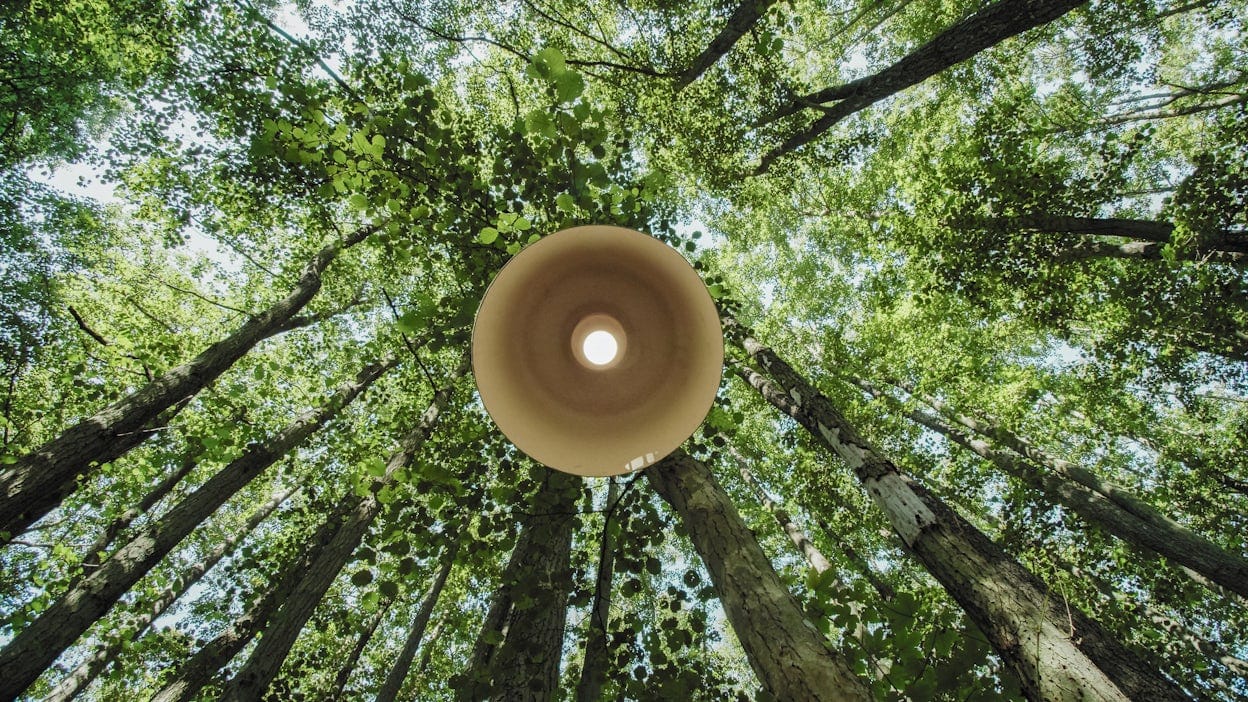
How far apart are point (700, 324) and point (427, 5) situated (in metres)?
11.2

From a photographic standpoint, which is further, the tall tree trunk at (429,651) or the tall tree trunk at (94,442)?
the tall tree trunk at (429,651)

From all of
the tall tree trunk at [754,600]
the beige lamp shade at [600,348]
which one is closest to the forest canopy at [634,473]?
the tall tree trunk at [754,600]

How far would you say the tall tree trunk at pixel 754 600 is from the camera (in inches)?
77.0

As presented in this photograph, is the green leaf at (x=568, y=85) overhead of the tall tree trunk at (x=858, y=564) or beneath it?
beneath

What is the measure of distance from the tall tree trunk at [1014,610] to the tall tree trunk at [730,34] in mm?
6502

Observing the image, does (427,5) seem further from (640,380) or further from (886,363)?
(886,363)

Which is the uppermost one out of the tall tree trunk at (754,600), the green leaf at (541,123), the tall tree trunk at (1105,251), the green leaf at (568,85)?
the tall tree trunk at (1105,251)

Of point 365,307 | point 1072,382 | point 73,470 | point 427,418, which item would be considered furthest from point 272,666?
point 1072,382

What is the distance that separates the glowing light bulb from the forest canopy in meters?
1.21

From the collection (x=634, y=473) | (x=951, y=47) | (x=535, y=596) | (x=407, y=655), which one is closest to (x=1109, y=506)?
(x=951, y=47)

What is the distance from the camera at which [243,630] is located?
5.84m

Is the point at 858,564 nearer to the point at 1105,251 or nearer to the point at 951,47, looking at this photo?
the point at 1105,251

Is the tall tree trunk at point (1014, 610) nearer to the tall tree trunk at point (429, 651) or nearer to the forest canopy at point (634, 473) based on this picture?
the forest canopy at point (634, 473)

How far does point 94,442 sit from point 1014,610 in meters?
7.88
